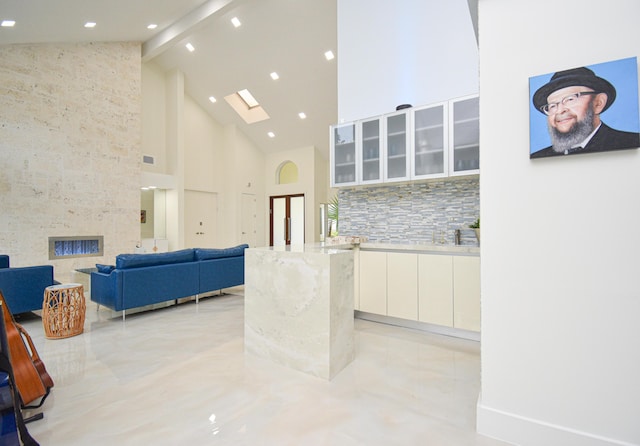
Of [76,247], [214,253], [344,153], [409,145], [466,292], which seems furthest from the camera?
[76,247]

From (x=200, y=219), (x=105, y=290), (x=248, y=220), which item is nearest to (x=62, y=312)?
(x=105, y=290)

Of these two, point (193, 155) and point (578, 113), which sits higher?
point (193, 155)

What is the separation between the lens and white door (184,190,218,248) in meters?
8.90

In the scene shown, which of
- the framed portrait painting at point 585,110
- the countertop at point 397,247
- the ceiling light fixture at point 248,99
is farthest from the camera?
the ceiling light fixture at point 248,99

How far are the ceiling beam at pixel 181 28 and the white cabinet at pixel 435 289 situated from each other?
5.75 meters

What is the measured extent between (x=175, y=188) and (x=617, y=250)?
27.7ft

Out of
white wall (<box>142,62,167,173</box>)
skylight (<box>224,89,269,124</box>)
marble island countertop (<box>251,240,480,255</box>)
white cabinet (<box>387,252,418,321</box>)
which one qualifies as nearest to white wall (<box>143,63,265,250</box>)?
white wall (<box>142,62,167,173</box>)

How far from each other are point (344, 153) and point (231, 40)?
4721 millimetres

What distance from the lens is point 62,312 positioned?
11.1ft

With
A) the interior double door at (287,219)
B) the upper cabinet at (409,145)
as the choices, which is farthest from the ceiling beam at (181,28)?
the interior double door at (287,219)

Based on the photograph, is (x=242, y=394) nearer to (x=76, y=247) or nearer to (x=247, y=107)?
(x=76, y=247)

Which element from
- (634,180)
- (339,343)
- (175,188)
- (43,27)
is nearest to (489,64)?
(634,180)

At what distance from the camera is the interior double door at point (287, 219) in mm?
9789

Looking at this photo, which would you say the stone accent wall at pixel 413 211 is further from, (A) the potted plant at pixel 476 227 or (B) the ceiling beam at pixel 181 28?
(B) the ceiling beam at pixel 181 28
